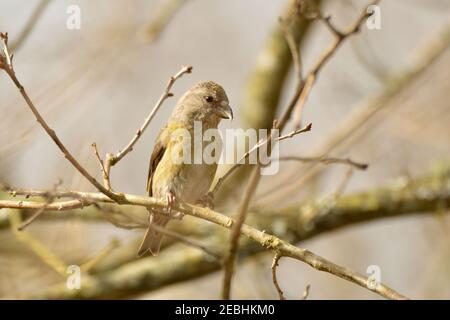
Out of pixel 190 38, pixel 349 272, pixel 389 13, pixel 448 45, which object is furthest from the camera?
pixel 190 38

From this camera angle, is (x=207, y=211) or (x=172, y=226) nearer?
(x=207, y=211)

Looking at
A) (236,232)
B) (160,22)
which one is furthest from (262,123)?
(236,232)

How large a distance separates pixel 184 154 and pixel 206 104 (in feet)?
1.28

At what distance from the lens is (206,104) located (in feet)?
16.8

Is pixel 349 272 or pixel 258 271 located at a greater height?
pixel 258 271

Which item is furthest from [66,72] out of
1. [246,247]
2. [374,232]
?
[374,232]

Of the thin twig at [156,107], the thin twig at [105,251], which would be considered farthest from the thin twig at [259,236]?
the thin twig at [105,251]

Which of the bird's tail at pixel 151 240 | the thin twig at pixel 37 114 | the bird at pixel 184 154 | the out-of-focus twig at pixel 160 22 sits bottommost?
the thin twig at pixel 37 114

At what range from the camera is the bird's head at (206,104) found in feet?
16.7

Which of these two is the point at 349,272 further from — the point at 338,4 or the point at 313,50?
the point at 313,50

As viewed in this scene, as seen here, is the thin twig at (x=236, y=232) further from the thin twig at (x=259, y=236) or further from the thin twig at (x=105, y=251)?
the thin twig at (x=105, y=251)

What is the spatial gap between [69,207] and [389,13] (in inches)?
299

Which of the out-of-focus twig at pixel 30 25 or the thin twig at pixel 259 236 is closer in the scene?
the thin twig at pixel 259 236

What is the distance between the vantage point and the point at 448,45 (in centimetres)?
756
